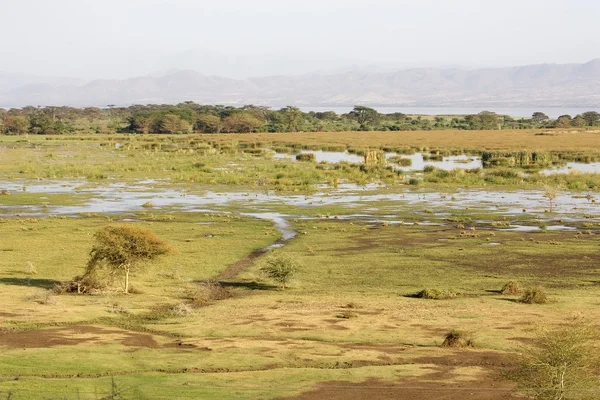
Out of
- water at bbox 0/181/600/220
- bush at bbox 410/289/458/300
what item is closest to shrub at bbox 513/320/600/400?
bush at bbox 410/289/458/300

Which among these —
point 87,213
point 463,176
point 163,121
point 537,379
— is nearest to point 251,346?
point 537,379

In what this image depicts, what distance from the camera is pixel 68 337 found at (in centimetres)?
2652

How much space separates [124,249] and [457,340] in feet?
49.2

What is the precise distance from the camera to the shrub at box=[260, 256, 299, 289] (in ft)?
118

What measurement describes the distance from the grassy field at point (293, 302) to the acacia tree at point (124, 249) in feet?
3.18

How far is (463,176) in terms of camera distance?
79.4 metres

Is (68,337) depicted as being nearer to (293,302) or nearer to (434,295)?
(293,302)

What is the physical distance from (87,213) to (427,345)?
35210 mm

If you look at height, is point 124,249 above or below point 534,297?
above

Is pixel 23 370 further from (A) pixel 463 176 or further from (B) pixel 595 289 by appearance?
(A) pixel 463 176

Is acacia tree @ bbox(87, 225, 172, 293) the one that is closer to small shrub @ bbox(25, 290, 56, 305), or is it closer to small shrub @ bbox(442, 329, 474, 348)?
small shrub @ bbox(25, 290, 56, 305)

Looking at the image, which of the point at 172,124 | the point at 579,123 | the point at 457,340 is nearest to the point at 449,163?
the point at 457,340

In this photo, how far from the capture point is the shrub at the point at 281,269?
118 feet

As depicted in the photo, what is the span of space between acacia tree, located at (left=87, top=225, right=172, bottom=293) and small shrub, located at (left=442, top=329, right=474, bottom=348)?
1403 cm
